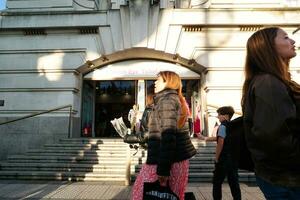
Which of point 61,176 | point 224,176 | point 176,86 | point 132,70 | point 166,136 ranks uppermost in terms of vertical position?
point 132,70

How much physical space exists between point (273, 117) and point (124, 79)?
1300 cm

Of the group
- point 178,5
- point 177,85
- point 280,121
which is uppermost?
point 178,5

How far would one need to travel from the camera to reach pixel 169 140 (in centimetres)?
326

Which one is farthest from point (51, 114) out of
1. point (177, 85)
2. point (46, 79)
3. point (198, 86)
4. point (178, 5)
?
point (177, 85)

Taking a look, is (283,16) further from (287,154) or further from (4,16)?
(287,154)

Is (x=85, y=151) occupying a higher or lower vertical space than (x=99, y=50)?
lower

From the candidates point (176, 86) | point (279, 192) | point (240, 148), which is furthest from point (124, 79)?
point (279, 192)

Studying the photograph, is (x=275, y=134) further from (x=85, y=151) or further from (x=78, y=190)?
(x=85, y=151)

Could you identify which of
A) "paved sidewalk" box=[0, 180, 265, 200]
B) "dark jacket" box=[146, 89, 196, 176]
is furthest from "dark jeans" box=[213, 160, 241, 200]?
"dark jacket" box=[146, 89, 196, 176]

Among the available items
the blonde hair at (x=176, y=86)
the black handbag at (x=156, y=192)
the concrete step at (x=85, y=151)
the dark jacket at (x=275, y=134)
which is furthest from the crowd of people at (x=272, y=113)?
the concrete step at (x=85, y=151)

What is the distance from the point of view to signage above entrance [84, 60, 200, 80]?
14.5 m

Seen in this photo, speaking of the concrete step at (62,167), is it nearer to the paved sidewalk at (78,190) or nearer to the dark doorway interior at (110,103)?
the paved sidewalk at (78,190)

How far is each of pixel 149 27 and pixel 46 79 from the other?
4921mm

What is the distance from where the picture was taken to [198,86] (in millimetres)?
14562
